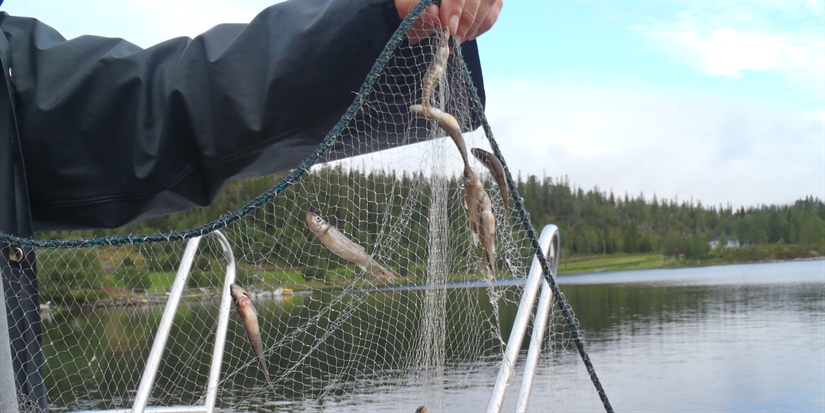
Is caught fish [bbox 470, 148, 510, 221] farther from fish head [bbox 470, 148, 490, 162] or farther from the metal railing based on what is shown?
the metal railing

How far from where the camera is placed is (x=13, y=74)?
7.20 feet

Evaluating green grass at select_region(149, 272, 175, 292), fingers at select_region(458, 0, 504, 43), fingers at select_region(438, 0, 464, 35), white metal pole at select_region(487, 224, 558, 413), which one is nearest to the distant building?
green grass at select_region(149, 272, 175, 292)

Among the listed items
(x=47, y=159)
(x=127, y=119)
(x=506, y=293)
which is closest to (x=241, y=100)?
(x=127, y=119)

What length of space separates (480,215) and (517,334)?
511mm

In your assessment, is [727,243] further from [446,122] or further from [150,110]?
[150,110]

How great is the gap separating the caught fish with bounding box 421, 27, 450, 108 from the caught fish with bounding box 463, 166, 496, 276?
1.07 ft

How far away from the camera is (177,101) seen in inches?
86.0

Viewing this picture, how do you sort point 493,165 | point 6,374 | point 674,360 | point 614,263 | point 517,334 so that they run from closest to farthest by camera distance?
point 6,374 → point 493,165 → point 517,334 → point 674,360 → point 614,263

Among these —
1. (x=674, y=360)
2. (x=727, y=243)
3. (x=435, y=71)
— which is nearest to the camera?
(x=435, y=71)

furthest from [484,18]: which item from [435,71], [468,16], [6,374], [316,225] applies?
[6,374]

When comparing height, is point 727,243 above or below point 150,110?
below

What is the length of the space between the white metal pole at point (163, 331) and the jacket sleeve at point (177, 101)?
67cm

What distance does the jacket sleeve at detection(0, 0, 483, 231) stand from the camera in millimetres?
2090

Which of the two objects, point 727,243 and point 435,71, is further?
point 727,243
